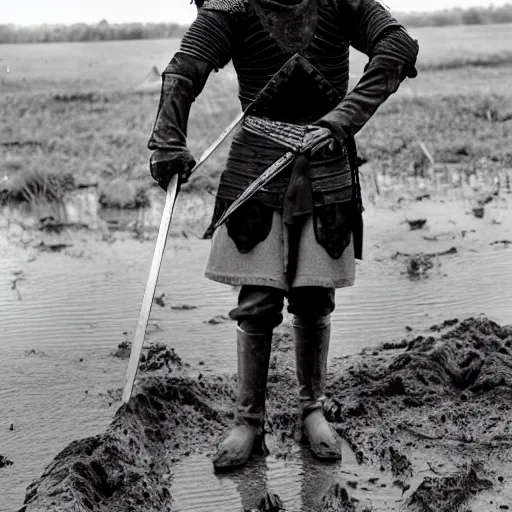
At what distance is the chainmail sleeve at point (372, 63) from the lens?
12.3 feet

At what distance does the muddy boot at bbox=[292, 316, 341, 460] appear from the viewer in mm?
4008

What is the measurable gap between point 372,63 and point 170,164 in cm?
75

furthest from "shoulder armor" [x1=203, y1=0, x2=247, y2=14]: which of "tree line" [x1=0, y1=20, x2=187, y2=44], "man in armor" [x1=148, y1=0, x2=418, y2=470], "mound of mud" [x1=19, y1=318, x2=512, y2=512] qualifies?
"tree line" [x1=0, y1=20, x2=187, y2=44]

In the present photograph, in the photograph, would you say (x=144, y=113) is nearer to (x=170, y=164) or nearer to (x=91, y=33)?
(x=91, y=33)

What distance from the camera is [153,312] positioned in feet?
19.6

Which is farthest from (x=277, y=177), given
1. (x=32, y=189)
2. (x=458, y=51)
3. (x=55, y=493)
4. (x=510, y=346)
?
(x=458, y=51)

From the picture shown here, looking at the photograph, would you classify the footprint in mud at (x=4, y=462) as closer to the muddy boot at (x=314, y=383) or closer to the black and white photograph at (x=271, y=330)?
the black and white photograph at (x=271, y=330)

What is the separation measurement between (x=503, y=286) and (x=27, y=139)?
20.9ft

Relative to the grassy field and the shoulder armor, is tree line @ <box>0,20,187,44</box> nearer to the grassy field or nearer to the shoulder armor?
the grassy field

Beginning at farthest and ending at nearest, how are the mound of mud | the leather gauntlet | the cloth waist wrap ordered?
the cloth waist wrap → the leather gauntlet → the mound of mud

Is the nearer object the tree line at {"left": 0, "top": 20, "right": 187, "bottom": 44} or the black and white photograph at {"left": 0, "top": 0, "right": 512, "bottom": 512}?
the black and white photograph at {"left": 0, "top": 0, "right": 512, "bottom": 512}

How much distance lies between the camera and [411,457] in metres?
3.96

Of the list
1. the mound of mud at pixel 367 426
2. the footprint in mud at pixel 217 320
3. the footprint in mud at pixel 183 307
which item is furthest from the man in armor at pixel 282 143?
the footprint in mud at pixel 183 307

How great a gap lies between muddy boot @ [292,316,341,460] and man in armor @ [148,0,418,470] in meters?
0.02
